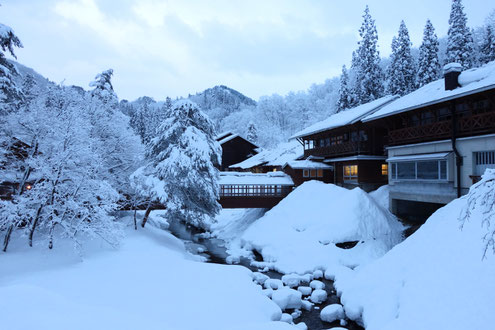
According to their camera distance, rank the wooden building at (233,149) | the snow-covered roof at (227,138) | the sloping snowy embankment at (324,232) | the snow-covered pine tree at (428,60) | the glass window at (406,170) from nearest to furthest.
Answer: the sloping snowy embankment at (324,232), the glass window at (406,170), the snow-covered pine tree at (428,60), the snow-covered roof at (227,138), the wooden building at (233,149)

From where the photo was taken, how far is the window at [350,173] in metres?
30.1

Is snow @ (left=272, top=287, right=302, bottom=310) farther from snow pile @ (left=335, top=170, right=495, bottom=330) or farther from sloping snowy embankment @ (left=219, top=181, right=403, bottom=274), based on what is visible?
sloping snowy embankment @ (left=219, top=181, right=403, bottom=274)

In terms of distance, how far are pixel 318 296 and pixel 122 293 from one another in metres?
8.61

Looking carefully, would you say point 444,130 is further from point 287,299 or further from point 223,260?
point 223,260

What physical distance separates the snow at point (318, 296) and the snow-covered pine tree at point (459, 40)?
122 ft

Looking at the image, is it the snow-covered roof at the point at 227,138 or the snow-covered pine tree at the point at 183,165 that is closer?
the snow-covered pine tree at the point at 183,165

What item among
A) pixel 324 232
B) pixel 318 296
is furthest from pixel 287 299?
pixel 324 232

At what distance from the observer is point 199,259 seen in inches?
773

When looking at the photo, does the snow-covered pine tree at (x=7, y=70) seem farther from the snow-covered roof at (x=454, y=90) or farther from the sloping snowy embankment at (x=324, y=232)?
the snow-covered roof at (x=454, y=90)

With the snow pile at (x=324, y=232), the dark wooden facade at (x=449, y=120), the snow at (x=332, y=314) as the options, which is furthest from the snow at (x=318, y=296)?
the dark wooden facade at (x=449, y=120)

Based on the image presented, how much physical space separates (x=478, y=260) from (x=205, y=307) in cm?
946

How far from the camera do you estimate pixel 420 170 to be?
68.8 ft

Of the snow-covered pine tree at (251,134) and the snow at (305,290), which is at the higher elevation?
the snow-covered pine tree at (251,134)

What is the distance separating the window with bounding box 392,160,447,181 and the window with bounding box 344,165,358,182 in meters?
6.56
